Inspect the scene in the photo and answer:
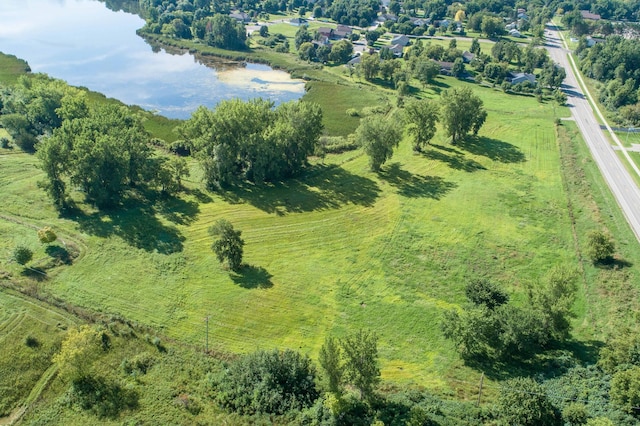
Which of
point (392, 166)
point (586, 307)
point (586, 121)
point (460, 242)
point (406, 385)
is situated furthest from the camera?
point (586, 121)

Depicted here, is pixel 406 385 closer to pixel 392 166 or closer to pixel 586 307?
pixel 586 307

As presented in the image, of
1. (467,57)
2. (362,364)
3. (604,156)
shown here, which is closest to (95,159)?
(362,364)

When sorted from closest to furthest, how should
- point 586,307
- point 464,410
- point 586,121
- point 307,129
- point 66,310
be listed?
point 464,410, point 66,310, point 586,307, point 307,129, point 586,121

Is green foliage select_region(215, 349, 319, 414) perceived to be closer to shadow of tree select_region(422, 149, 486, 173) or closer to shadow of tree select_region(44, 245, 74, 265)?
shadow of tree select_region(44, 245, 74, 265)

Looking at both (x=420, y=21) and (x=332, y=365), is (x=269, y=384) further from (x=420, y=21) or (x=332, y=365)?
(x=420, y=21)

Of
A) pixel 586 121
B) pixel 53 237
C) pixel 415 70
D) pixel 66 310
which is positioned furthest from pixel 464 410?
pixel 415 70

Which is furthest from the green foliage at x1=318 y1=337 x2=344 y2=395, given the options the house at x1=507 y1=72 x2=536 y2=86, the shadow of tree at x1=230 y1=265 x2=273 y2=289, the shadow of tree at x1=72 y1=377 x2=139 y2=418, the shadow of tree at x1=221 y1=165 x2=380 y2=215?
the house at x1=507 y1=72 x2=536 y2=86

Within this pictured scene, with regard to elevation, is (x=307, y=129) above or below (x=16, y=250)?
above
